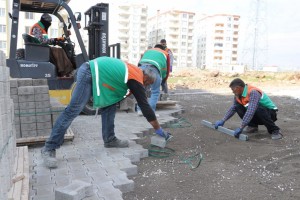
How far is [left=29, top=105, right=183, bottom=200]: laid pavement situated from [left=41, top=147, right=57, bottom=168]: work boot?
6cm

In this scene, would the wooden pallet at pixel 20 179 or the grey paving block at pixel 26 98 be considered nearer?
the wooden pallet at pixel 20 179

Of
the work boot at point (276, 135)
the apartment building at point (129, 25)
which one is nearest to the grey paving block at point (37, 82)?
the work boot at point (276, 135)

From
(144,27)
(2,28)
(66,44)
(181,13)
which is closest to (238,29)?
(181,13)

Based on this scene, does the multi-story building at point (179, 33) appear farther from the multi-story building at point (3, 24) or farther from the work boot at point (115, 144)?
the work boot at point (115, 144)

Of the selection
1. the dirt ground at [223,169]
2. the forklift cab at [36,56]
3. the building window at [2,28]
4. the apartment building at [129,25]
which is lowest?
the dirt ground at [223,169]

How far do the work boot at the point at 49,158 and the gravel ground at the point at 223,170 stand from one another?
1.08 m

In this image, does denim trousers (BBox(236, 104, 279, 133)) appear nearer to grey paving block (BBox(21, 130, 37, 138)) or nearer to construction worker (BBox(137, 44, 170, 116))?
construction worker (BBox(137, 44, 170, 116))

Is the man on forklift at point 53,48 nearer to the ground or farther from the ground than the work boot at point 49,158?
farther from the ground

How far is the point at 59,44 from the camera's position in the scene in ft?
24.6

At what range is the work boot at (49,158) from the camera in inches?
155

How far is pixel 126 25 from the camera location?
72438 mm

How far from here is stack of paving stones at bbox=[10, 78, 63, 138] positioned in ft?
15.7

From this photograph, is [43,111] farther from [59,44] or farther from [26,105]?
[59,44]

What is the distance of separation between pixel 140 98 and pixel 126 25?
7070 centimetres
